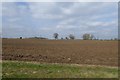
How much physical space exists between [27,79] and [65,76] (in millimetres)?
1959

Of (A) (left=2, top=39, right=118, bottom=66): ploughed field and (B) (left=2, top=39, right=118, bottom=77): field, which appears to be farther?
(A) (left=2, top=39, right=118, bottom=66): ploughed field

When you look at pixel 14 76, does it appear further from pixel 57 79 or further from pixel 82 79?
pixel 82 79

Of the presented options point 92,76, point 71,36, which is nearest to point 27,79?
point 92,76

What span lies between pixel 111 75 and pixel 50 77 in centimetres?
326

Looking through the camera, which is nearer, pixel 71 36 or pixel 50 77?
pixel 50 77

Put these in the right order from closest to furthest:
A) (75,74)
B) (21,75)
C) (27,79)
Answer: (27,79)
(21,75)
(75,74)

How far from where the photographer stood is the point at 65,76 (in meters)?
12.0

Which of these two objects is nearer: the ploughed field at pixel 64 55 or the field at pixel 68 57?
the field at pixel 68 57

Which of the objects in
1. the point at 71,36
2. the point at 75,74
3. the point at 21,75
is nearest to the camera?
the point at 21,75

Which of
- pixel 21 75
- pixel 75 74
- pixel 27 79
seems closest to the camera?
pixel 27 79

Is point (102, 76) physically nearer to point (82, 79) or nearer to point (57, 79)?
point (82, 79)

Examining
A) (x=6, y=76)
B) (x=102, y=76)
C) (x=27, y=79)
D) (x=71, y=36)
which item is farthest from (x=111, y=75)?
(x=71, y=36)

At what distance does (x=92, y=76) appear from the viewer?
12242 mm

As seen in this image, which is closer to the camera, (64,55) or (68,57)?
(68,57)
